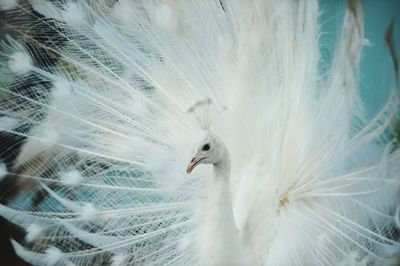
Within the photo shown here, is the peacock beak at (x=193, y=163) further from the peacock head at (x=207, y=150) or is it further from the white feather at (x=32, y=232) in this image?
the white feather at (x=32, y=232)

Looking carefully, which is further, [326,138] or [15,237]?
[15,237]

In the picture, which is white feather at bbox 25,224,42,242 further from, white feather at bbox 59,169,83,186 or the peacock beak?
the peacock beak

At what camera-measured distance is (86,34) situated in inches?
64.2

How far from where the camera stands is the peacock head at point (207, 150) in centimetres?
138

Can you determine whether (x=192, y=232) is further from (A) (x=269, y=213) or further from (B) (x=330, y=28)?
(B) (x=330, y=28)

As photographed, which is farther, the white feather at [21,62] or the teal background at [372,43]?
the white feather at [21,62]

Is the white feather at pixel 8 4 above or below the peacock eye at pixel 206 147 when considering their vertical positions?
above

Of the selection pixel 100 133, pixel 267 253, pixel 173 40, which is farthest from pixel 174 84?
pixel 267 253

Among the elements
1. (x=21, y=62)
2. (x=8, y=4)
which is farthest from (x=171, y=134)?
(x=8, y=4)

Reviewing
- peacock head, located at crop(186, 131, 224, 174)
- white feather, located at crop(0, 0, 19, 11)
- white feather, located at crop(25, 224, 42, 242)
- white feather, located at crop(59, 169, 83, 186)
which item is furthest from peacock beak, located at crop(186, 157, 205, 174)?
white feather, located at crop(0, 0, 19, 11)

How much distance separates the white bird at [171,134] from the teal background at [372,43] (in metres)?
0.04

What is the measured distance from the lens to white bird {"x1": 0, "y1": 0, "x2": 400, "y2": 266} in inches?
59.9

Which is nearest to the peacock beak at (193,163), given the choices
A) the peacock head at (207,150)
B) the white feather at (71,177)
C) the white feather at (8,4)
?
the peacock head at (207,150)

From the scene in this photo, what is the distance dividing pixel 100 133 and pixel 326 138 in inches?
22.7
